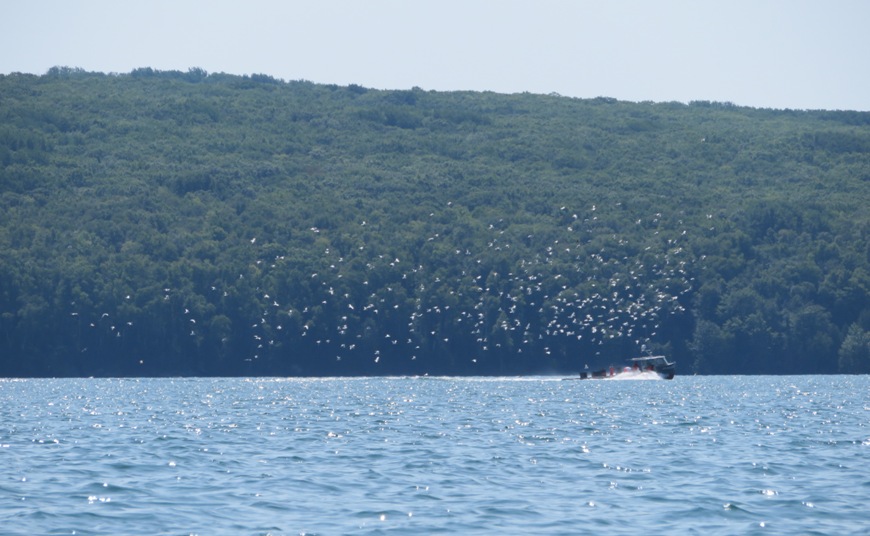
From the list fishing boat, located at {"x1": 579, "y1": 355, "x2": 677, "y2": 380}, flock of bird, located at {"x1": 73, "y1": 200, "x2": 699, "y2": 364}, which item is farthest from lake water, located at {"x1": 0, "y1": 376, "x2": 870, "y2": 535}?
flock of bird, located at {"x1": 73, "y1": 200, "x2": 699, "y2": 364}

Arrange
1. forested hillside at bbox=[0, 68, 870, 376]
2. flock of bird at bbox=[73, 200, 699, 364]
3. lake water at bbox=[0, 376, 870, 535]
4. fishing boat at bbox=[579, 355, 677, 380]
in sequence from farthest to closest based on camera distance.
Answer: flock of bird at bbox=[73, 200, 699, 364], forested hillside at bbox=[0, 68, 870, 376], fishing boat at bbox=[579, 355, 677, 380], lake water at bbox=[0, 376, 870, 535]

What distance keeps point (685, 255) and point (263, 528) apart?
14421 cm

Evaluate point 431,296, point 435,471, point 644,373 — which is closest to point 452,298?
point 431,296

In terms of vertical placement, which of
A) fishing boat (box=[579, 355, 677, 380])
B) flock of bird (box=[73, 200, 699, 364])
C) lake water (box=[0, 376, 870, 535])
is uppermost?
flock of bird (box=[73, 200, 699, 364])

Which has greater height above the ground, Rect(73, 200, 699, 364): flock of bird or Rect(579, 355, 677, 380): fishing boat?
Rect(73, 200, 699, 364): flock of bird

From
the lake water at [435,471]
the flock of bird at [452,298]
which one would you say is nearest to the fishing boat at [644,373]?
the flock of bird at [452,298]

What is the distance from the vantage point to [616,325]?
517 feet

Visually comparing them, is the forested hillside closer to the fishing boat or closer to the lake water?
the fishing boat

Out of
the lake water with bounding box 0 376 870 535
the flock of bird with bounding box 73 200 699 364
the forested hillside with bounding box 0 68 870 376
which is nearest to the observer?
the lake water with bounding box 0 376 870 535

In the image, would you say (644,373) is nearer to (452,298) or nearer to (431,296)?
(452,298)

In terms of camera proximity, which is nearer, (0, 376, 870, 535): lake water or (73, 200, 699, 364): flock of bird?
(0, 376, 870, 535): lake water

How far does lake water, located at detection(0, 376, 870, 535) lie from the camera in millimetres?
32156

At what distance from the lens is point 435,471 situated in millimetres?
40469

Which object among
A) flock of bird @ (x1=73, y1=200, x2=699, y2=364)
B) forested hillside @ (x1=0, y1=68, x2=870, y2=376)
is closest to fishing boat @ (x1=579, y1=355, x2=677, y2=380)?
flock of bird @ (x1=73, y1=200, x2=699, y2=364)
